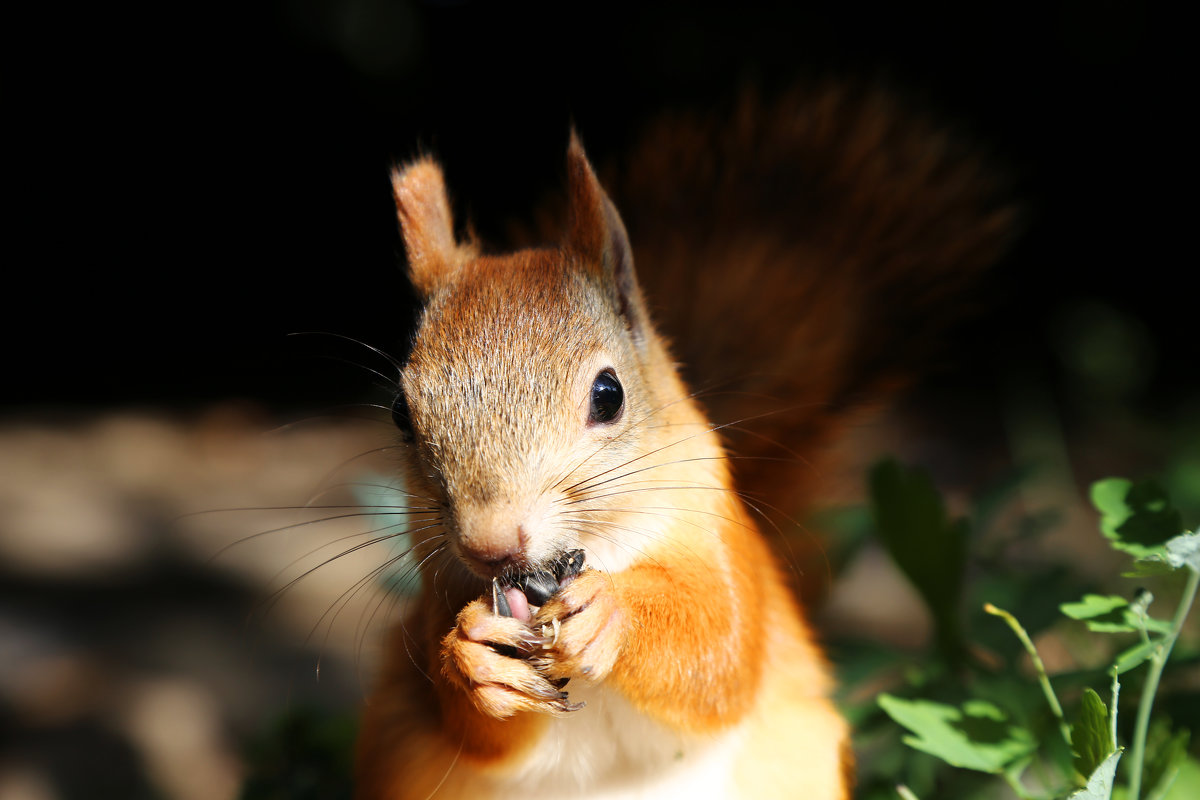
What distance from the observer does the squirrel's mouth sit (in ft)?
2.59

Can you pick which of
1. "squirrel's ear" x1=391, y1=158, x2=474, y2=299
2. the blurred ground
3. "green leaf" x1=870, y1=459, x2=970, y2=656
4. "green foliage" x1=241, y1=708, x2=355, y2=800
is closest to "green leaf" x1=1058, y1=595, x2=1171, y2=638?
"green leaf" x1=870, y1=459, x2=970, y2=656

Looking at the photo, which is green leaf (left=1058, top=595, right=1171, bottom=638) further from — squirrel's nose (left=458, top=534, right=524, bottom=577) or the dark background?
the dark background

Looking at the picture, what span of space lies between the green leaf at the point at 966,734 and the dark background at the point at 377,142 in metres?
1.15

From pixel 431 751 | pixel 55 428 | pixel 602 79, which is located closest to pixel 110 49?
pixel 55 428

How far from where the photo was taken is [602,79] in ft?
7.97

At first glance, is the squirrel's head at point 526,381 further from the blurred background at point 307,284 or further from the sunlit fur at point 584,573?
the blurred background at point 307,284

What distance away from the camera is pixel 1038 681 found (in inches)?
33.5

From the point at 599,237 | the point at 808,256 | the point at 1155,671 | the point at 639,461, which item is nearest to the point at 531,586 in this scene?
the point at 639,461

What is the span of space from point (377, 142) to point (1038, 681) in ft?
7.39

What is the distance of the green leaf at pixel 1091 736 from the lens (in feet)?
1.88

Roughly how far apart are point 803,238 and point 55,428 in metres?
2.90

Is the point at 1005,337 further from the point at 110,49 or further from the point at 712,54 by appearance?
the point at 110,49

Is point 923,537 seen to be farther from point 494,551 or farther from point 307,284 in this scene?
point 307,284

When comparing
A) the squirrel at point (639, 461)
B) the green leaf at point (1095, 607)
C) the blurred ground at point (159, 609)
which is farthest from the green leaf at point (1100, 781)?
the blurred ground at point (159, 609)
